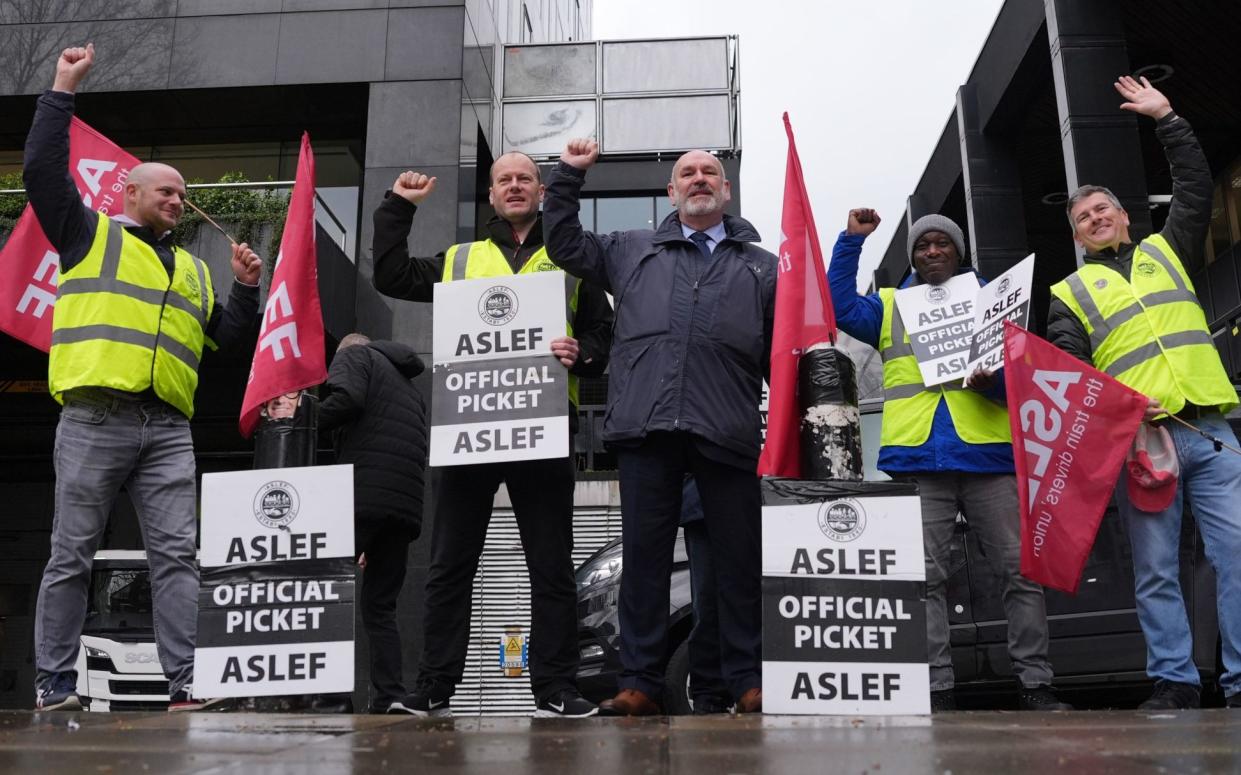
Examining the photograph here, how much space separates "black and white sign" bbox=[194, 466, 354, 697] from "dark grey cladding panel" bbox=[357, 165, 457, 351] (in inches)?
381

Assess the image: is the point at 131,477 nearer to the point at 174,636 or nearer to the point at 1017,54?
the point at 174,636

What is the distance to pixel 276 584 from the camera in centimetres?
389

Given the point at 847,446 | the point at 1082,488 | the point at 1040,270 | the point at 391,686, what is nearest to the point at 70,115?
the point at 391,686

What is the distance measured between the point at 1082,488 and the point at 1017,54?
1100 centimetres

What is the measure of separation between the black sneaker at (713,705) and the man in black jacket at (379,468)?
5.77 ft

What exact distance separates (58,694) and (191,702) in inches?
19.6

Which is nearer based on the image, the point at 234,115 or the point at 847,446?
A: the point at 847,446

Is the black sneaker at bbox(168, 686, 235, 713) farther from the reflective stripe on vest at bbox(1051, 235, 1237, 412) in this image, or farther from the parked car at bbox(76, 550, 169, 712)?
the parked car at bbox(76, 550, 169, 712)

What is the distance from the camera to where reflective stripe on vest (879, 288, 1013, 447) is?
4758 millimetres


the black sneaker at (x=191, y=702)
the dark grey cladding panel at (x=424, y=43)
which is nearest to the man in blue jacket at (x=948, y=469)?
the black sneaker at (x=191, y=702)

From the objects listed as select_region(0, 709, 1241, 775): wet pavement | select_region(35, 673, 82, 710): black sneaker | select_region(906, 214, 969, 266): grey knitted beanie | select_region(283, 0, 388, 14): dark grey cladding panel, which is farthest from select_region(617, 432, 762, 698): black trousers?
select_region(283, 0, 388, 14): dark grey cladding panel

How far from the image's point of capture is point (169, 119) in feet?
52.3

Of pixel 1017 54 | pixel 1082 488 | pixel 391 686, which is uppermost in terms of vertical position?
pixel 1017 54

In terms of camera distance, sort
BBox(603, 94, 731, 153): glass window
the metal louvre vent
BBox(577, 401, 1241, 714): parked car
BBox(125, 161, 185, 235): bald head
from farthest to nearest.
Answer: BBox(603, 94, 731, 153): glass window → the metal louvre vent → BBox(577, 401, 1241, 714): parked car → BBox(125, 161, 185, 235): bald head
